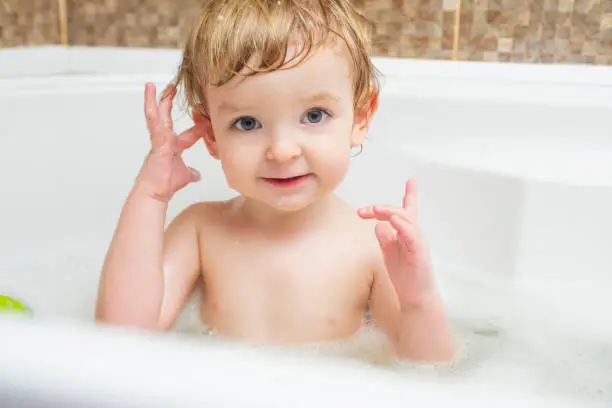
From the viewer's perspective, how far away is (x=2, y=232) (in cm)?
118

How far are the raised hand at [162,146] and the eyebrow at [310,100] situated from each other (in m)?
0.10

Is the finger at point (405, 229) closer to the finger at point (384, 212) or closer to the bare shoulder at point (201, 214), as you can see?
the finger at point (384, 212)

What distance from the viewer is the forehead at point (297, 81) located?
723mm

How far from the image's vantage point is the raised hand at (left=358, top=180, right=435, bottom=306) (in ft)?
2.39

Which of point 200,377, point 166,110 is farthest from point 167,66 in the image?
point 200,377

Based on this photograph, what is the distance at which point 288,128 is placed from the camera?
733 millimetres

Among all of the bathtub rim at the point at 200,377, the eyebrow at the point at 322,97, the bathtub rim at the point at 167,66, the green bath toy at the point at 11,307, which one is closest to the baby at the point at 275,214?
the eyebrow at the point at 322,97

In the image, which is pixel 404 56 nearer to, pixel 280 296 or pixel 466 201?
pixel 466 201

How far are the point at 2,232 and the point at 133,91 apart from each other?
0.33m

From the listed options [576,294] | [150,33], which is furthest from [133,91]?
[576,294]

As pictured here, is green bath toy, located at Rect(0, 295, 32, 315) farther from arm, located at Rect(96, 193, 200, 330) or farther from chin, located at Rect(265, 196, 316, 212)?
chin, located at Rect(265, 196, 316, 212)

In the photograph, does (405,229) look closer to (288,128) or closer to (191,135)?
(288,128)

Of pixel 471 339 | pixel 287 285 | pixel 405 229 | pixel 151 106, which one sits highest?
pixel 151 106

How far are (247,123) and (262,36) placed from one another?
0.09m
